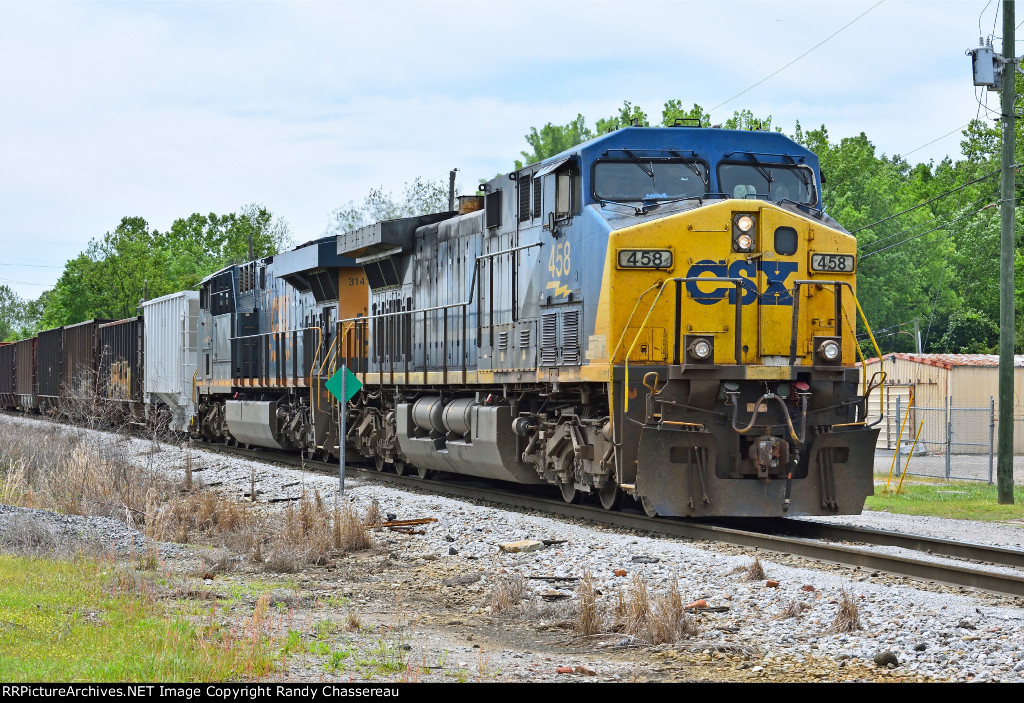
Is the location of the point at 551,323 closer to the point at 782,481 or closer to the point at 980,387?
the point at 782,481

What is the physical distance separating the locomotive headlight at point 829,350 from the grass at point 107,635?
666 cm

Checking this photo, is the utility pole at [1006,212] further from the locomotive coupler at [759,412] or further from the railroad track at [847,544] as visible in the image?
the locomotive coupler at [759,412]

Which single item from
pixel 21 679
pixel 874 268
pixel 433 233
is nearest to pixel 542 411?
pixel 433 233

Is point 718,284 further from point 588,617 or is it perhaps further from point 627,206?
point 588,617

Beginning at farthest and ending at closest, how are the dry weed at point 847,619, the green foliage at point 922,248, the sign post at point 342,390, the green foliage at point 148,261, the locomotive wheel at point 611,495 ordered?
1. the green foliage at point 148,261
2. the green foliage at point 922,248
3. the sign post at point 342,390
4. the locomotive wheel at point 611,495
5. the dry weed at point 847,619

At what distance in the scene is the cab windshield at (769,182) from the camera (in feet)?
40.7

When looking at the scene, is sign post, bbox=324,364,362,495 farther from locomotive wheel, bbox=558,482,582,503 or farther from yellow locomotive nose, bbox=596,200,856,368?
yellow locomotive nose, bbox=596,200,856,368

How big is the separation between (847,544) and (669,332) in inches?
108

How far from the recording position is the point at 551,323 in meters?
13.0

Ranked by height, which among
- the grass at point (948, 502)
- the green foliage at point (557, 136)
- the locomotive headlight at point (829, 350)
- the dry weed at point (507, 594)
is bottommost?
the grass at point (948, 502)

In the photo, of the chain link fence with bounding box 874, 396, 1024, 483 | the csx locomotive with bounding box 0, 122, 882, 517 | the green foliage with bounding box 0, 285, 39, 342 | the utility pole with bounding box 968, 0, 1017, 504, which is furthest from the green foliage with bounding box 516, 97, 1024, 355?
the green foliage with bounding box 0, 285, 39, 342

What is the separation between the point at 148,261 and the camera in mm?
77250

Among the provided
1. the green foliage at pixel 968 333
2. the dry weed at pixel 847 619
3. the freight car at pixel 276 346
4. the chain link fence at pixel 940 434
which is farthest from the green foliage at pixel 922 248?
the dry weed at pixel 847 619

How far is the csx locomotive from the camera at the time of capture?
11258 mm
